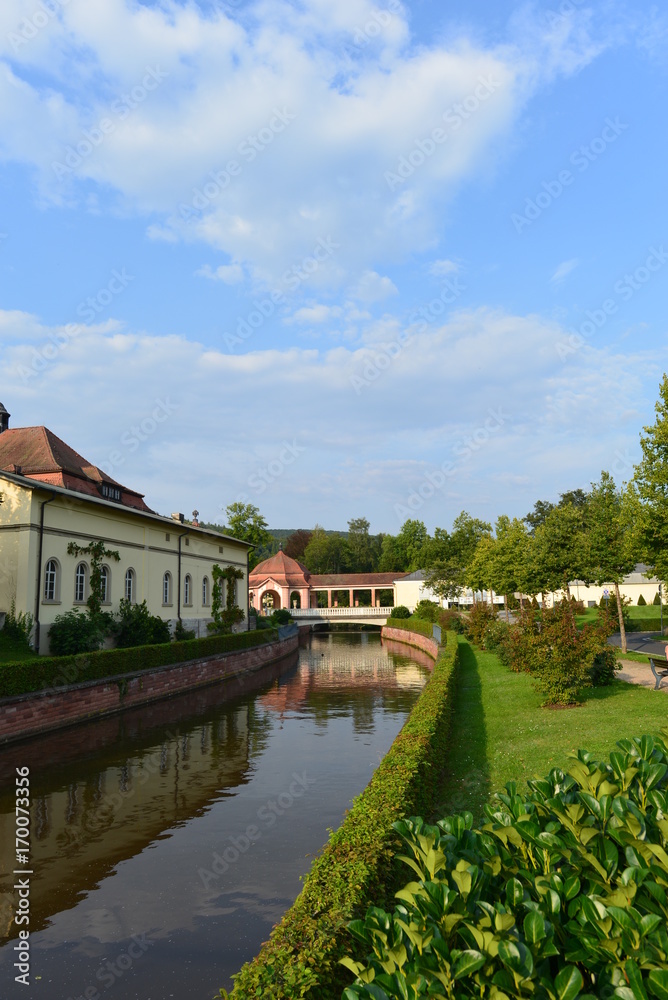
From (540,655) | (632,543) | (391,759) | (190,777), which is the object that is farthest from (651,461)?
(190,777)

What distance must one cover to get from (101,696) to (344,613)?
151ft

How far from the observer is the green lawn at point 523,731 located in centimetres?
980

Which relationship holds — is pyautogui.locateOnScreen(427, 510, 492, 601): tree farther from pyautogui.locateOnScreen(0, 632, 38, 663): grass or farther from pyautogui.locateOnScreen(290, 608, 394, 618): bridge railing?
pyautogui.locateOnScreen(0, 632, 38, 663): grass

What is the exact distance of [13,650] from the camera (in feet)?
66.6

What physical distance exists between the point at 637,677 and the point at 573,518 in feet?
30.2

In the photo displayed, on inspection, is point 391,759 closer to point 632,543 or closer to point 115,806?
point 115,806

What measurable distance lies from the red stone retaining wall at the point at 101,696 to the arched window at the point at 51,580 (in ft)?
14.3

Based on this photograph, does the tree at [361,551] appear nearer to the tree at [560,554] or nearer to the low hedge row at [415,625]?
the low hedge row at [415,625]

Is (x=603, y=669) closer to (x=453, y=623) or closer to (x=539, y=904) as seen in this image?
(x=539, y=904)

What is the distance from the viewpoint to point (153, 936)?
693cm

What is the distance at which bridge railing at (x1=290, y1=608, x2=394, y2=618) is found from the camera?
64500 millimetres

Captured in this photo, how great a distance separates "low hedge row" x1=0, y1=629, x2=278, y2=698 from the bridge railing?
114 feet

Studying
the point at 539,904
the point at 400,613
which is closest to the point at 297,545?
the point at 400,613

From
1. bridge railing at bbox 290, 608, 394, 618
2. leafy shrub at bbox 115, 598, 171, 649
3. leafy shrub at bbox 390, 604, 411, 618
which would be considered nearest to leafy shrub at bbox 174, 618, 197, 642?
leafy shrub at bbox 115, 598, 171, 649
